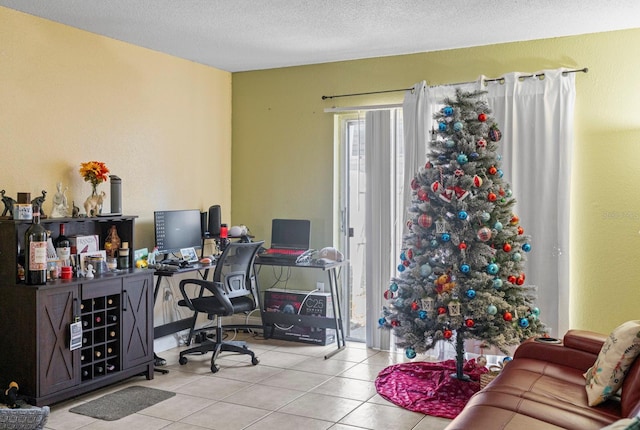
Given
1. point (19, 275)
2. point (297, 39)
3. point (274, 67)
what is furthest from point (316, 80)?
point (19, 275)

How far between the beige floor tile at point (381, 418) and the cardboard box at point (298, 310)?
158 cm

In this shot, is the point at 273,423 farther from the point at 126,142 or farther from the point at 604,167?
the point at 604,167

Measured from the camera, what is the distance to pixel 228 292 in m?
4.80

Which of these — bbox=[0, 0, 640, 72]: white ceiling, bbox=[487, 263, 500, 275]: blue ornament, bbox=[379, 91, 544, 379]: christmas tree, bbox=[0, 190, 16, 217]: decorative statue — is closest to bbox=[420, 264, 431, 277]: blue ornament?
bbox=[379, 91, 544, 379]: christmas tree

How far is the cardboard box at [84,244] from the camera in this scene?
4.23 m

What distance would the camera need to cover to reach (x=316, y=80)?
569 centimetres

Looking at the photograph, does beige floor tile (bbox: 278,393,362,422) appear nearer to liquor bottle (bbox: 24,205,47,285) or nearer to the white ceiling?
liquor bottle (bbox: 24,205,47,285)

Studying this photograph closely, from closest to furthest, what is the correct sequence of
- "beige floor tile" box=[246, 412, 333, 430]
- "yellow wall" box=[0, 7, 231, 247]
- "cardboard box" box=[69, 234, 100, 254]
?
"beige floor tile" box=[246, 412, 333, 430] < "yellow wall" box=[0, 7, 231, 247] < "cardboard box" box=[69, 234, 100, 254]

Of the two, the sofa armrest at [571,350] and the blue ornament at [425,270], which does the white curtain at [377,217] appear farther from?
the sofa armrest at [571,350]

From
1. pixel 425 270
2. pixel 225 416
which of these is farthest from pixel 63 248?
pixel 425 270

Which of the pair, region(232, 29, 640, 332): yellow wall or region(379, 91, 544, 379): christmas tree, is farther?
region(232, 29, 640, 332): yellow wall

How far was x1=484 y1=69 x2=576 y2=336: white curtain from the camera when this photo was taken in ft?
15.0

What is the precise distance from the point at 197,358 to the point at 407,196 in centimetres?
216

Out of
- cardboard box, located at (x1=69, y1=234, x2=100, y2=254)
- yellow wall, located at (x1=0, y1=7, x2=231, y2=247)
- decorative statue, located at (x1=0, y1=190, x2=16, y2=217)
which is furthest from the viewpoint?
cardboard box, located at (x1=69, y1=234, x2=100, y2=254)
